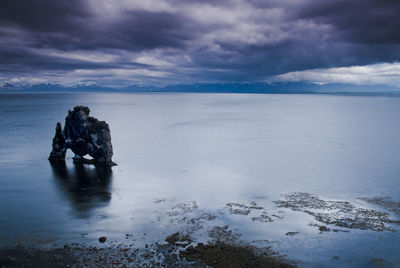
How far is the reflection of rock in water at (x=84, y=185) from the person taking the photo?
29.7 meters

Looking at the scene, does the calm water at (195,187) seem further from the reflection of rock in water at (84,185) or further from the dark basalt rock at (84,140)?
the dark basalt rock at (84,140)

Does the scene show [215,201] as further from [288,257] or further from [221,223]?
[288,257]

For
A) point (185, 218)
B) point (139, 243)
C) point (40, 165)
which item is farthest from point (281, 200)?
point (40, 165)

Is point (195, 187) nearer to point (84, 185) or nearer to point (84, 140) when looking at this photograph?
point (84, 185)

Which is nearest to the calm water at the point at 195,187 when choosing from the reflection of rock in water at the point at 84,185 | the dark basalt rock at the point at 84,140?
the reflection of rock in water at the point at 84,185

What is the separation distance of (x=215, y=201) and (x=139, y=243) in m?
11.0

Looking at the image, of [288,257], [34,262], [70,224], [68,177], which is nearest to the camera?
[34,262]

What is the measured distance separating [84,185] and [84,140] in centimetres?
1208

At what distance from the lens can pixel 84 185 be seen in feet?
118

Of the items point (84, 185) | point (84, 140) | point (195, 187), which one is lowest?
point (195, 187)

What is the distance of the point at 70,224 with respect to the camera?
25.2 meters

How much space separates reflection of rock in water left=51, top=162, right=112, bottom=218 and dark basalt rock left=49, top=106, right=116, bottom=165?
185cm

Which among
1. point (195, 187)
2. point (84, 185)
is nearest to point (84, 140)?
point (84, 185)

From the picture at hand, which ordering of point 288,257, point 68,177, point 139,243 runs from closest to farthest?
1. point 288,257
2. point 139,243
3. point 68,177
